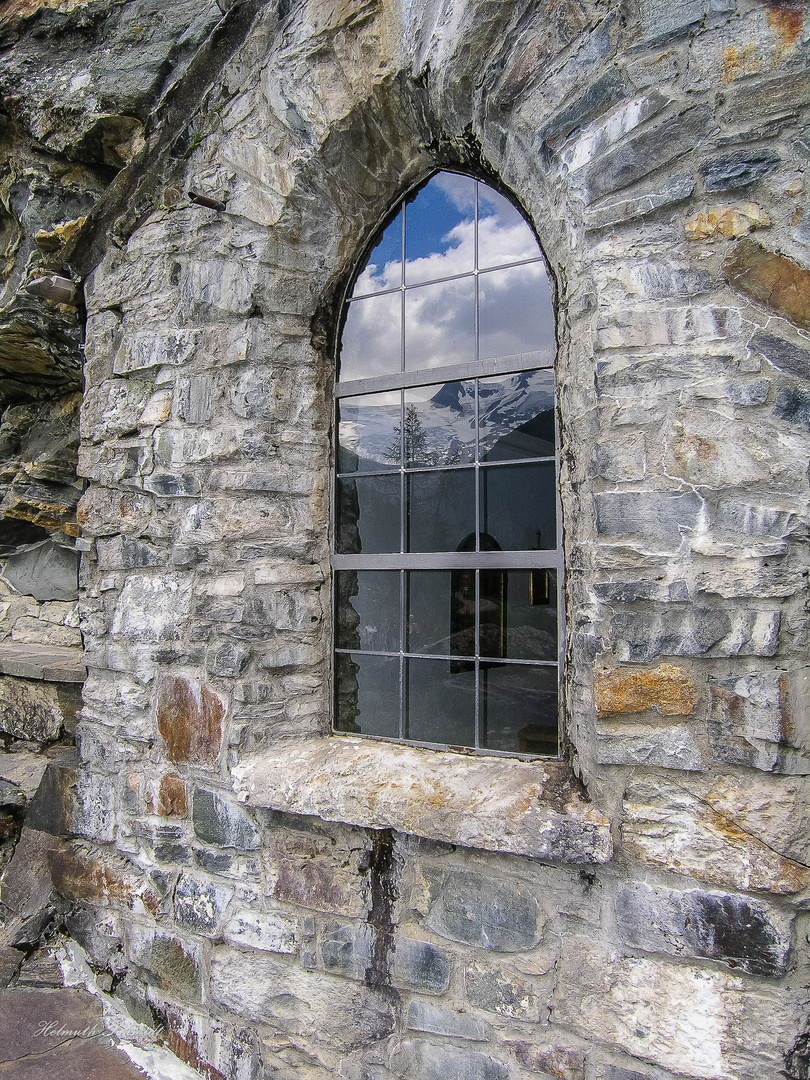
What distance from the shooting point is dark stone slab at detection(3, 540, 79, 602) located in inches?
138

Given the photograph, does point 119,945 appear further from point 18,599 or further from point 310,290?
point 310,290

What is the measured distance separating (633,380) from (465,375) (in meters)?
0.72

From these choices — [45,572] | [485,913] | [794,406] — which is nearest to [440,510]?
[794,406]

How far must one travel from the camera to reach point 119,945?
2611 millimetres

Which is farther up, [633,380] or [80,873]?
[633,380]

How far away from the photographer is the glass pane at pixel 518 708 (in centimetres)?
214

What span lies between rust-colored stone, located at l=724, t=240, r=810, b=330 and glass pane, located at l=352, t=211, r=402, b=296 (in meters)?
1.24

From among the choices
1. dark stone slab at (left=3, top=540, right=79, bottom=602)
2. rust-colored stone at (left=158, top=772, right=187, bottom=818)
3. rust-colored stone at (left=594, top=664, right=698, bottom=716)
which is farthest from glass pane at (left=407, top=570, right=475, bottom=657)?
dark stone slab at (left=3, top=540, right=79, bottom=602)

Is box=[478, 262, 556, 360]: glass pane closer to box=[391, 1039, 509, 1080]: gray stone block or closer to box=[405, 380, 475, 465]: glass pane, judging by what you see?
box=[405, 380, 475, 465]: glass pane

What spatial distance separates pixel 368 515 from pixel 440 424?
445mm

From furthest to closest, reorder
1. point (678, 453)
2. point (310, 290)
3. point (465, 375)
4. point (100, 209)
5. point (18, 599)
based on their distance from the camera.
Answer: point (18, 599) < point (100, 209) < point (310, 290) < point (465, 375) < point (678, 453)

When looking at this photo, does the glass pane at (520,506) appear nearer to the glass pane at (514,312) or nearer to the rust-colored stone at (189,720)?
the glass pane at (514,312)

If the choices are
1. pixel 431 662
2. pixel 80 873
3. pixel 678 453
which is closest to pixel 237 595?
pixel 431 662

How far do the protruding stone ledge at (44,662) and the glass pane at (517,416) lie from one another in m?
1.94
